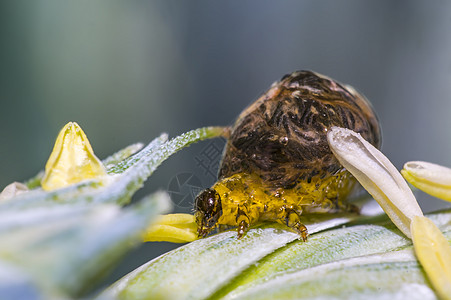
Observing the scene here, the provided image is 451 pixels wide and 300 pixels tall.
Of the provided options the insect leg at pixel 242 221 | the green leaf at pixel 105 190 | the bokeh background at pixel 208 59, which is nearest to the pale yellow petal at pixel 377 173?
the insect leg at pixel 242 221

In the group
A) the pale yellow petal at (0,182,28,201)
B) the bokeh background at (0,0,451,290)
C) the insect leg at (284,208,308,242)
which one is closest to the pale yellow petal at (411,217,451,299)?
the insect leg at (284,208,308,242)

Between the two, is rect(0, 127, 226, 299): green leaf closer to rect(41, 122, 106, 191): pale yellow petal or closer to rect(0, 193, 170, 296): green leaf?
rect(0, 193, 170, 296): green leaf

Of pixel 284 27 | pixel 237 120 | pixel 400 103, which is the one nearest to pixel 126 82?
pixel 284 27

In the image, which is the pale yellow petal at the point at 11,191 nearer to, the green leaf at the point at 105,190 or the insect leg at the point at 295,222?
the green leaf at the point at 105,190

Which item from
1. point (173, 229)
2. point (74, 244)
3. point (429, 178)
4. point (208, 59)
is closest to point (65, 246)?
point (74, 244)

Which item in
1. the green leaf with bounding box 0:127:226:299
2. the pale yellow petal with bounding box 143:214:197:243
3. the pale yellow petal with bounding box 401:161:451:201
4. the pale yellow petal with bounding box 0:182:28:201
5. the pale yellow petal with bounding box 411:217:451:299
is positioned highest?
the green leaf with bounding box 0:127:226:299

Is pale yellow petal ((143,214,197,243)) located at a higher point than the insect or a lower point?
lower

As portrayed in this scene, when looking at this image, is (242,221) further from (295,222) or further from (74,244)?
(74,244)
